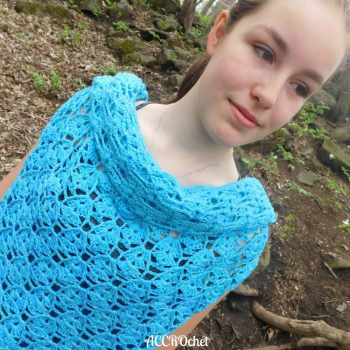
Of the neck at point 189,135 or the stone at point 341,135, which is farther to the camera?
the stone at point 341,135

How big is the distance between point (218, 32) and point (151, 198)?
556 millimetres

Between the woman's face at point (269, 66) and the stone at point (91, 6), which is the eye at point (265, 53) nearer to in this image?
the woman's face at point (269, 66)

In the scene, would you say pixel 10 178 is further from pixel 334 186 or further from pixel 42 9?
pixel 42 9

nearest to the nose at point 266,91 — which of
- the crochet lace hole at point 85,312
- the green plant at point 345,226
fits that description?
the crochet lace hole at point 85,312

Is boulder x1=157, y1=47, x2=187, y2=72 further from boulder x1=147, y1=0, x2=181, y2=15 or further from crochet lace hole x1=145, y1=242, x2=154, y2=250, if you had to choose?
crochet lace hole x1=145, y1=242, x2=154, y2=250

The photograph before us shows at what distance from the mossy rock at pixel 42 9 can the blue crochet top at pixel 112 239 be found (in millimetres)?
4480

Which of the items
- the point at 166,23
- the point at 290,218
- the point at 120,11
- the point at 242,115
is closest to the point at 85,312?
the point at 242,115

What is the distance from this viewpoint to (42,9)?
5148 millimetres

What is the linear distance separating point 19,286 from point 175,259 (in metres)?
0.53

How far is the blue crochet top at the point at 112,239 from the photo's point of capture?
110cm

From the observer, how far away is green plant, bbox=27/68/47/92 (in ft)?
12.8

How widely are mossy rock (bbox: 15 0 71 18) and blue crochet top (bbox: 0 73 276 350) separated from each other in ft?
14.7


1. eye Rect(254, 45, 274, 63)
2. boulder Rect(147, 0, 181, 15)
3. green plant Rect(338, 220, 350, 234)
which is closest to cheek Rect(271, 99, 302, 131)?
eye Rect(254, 45, 274, 63)

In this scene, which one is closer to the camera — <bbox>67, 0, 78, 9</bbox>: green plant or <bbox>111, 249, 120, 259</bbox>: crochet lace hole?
<bbox>111, 249, 120, 259</bbox>: crochet lace hole
